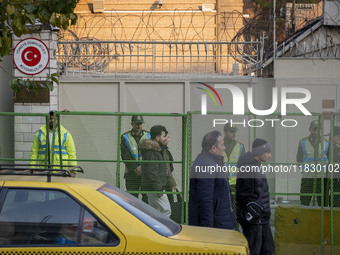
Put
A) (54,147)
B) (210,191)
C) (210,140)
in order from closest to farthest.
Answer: (210,191)
(210,140)
(54,147)

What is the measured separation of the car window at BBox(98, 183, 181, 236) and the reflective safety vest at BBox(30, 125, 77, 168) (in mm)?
4406

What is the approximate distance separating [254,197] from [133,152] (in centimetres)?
304

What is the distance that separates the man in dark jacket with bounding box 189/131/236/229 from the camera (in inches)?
297

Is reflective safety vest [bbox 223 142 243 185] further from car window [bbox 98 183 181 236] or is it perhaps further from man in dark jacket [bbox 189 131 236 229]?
car window [bbox 98 183 181 236]

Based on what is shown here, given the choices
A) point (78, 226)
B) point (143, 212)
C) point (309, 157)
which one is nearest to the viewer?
point (78, 226)

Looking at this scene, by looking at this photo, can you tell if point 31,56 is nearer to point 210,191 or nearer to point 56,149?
point 56,149

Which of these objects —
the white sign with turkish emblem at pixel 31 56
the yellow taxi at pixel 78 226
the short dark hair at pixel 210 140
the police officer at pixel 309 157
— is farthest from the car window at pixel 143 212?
the white sign with turkish emblem at pixel 31 56

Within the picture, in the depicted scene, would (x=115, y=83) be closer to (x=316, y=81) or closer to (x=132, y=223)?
(x=316, y=81)

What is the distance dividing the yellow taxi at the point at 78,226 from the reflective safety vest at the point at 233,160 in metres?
4.56

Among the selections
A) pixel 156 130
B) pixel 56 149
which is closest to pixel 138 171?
pixel 156 130

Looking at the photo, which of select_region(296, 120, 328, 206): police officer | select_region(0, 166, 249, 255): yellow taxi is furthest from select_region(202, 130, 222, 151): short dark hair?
select_region(296, 120, 328, 206): police officer

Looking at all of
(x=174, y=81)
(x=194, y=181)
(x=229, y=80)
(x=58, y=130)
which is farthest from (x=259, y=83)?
(x=194, y=181)

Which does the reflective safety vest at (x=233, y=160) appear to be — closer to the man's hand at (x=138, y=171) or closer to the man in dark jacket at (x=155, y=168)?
the man in dark jacket at (x=155, y=168)

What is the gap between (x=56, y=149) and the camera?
34.4 ft
